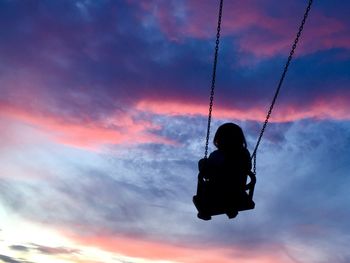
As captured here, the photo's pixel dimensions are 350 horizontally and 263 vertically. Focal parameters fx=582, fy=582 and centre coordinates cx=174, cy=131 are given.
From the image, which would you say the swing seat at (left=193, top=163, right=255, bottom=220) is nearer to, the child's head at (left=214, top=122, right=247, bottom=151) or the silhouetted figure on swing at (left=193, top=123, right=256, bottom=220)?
the silhouetted figure on swing at (left=193, top=123, right=256, bottom=220)

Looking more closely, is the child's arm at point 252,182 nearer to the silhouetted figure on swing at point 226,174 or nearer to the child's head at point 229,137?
the silhouetted figure on swing at point 226,174

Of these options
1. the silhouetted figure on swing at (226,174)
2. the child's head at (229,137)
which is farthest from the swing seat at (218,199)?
the child's head at (229,137)

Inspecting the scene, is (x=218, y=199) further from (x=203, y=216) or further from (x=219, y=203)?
(x=203, y=216)

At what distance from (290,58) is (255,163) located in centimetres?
206

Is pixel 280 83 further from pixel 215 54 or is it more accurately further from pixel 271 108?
pixel 215 54

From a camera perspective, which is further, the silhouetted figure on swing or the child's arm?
the child's arm

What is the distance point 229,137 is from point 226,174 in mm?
701

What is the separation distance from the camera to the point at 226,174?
10.3 m

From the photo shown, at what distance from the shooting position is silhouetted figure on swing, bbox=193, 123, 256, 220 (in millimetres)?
10070

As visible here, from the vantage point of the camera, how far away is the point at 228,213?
35.2ft

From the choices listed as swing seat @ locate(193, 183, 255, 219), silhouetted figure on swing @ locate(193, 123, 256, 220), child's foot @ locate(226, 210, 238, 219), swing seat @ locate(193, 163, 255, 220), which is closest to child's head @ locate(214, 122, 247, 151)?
silhouetted figure on swing @ locate(193, 123, 256, 220)

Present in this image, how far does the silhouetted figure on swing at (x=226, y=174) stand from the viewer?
10.1 meters

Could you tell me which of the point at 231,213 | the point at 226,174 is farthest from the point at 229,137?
the point at 231,213

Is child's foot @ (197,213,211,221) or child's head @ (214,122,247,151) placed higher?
child's head @ (214,122,247,151)
